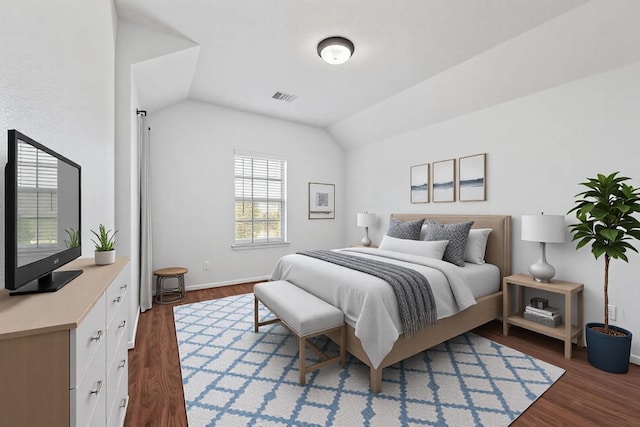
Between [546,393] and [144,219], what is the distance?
4183 millimetres

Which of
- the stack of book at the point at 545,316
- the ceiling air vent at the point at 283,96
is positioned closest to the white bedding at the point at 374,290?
the stack of book at the point at 545,316

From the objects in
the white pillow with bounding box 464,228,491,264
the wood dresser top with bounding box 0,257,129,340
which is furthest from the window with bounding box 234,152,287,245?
the wood dresser top with bounding box 0,257,129,340

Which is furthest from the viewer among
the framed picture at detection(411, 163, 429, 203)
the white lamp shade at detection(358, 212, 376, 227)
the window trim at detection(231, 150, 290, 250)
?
the white lamp shade at detection(358, 212, 376, 227)

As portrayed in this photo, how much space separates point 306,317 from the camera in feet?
6.88

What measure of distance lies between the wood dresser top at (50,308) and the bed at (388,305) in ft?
5.12

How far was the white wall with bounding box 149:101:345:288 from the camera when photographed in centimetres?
414

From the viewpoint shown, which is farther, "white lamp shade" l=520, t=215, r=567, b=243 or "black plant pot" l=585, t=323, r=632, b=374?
"white lamp shade" l=520, t=215, r=567, b=243

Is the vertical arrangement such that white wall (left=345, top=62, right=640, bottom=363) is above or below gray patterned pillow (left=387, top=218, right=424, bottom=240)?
above

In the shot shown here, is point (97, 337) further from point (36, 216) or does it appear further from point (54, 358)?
point (36, 216)

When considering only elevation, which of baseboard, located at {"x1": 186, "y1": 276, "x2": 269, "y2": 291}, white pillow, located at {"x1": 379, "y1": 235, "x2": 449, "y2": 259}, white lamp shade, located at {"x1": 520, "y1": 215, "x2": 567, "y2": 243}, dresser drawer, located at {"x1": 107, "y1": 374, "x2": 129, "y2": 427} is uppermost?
white lamp shade, located at {"x1": 520, "y1": 215, "x2": 567, "y2": 243}

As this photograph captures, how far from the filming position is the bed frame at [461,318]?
211cm

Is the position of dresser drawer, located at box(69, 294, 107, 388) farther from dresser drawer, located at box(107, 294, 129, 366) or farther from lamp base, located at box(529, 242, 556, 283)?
lamp base, located at box(529, 242, 556, 283)

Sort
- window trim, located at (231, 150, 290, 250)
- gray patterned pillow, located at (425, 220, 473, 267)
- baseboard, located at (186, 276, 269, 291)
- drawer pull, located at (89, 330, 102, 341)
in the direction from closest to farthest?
drawer pull, located at (89, 330, 102, 341), gray patterned pillow, located at (425, 220, 473, 267), baseboard, located at (186, 276, 269, 291), window trim, located at (231, 150, 290, 250)

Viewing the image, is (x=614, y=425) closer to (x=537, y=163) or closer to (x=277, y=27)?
(x=537, y=163)
